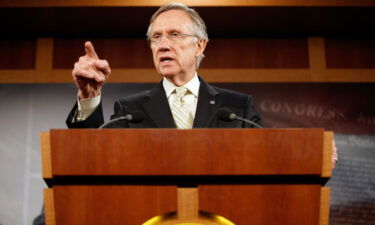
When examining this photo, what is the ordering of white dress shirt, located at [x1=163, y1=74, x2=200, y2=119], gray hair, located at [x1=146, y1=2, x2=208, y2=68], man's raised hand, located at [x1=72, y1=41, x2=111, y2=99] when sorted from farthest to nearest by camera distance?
gray hair, located at [x1=146, y1=2, x2=208, y2=68], white dress shirt, located at [x1=163, y1=74, x2=200, y2=119], man's raised hand, located at [x1=72, y1=41, x2=111, y2=99]

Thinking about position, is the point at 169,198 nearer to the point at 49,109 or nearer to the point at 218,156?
the point at 218,156

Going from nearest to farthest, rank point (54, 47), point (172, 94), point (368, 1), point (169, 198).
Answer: point (169, 198)
point (172, 94)
point (368, 1)
point (54, 47)

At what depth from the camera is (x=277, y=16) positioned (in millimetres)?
3076

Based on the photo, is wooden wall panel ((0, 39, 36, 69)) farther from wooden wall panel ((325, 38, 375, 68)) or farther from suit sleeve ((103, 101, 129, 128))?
wooden wall panel ((325, 38, 375, 68))

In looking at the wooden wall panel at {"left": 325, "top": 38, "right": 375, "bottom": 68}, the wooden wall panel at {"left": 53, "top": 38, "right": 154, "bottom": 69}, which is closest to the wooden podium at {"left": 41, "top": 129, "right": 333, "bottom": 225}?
the wooden wall panel at {"left": 53, "top": 38, "right": 154, "bottom": 69}

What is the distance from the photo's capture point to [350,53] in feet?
11.0

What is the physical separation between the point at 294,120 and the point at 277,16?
2.01 feet

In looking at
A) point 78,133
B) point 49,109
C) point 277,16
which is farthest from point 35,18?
point 78,133

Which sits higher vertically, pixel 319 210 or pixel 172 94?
pixel 172 94

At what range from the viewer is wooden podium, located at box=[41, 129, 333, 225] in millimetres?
1124

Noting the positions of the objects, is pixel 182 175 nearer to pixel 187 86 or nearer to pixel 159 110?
pixel 159 110

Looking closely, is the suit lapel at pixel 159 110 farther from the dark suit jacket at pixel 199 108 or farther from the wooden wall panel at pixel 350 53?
the wooden wall panel at pixel 350 53

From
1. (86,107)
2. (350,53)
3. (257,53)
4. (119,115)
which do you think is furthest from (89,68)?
(350,53)

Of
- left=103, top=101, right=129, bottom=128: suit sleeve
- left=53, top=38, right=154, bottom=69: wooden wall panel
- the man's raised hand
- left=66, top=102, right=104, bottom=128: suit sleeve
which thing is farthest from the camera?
left=53, top=38, right=154, bottom=69: wooden wall panel
